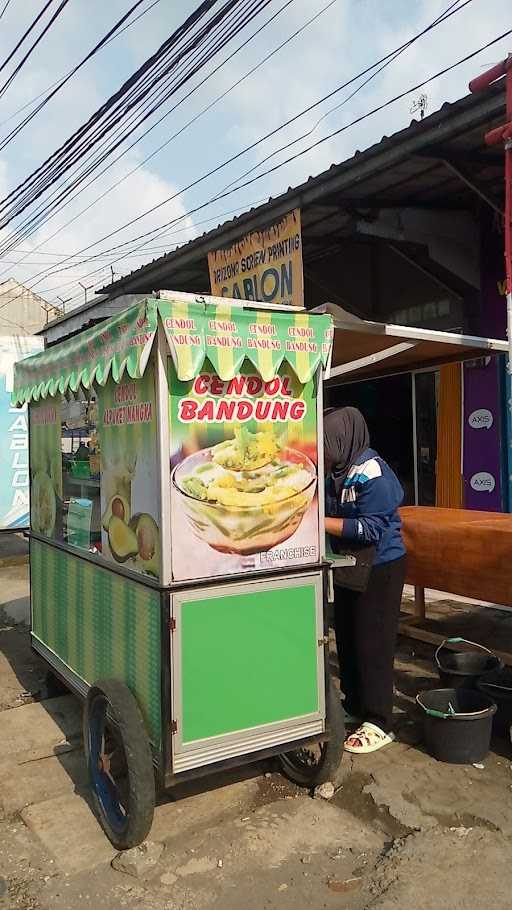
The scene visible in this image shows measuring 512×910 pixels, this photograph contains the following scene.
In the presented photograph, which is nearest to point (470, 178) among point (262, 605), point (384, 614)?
point (384, 614)

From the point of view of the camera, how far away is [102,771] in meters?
3.17

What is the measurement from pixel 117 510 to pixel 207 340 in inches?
38.9

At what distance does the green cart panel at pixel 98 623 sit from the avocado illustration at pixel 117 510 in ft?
0.84

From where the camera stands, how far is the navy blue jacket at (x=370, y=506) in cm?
362

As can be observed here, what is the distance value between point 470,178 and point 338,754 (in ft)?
16.6

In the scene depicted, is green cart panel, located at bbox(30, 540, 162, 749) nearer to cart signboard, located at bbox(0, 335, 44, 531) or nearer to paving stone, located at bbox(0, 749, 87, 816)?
paving stone, located at bbox(0, 749, 87, 816)

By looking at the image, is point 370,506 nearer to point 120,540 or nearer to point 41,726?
point 120,540

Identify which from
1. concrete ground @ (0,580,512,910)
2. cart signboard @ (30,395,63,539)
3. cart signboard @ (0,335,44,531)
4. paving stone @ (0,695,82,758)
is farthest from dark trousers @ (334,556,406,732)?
cart signboard @ (0,335,44,531)

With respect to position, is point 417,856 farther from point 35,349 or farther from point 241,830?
point 35,349

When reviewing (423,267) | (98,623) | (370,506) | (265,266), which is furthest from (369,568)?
(423,267)

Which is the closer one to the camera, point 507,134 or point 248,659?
point 248,659

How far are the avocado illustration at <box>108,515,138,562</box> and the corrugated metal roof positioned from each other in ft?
13.1

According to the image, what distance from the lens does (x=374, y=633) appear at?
375cm

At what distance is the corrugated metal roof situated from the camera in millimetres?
5301
